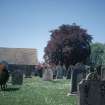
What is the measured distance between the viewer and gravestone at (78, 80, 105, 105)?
10594mm

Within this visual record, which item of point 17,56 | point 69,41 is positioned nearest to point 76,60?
point 69,41

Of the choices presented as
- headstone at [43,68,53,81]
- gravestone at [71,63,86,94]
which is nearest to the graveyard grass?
gravestone at [71,63,86,94]

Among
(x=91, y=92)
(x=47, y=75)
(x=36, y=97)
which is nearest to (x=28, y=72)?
(x=47, y=75)

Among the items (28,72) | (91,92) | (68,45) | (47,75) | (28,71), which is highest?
(68,45)

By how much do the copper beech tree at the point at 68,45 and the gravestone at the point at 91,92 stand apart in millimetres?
51184

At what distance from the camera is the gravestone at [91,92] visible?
34.8ft

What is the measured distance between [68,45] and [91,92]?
5285cm

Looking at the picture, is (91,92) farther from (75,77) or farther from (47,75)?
(47,75)

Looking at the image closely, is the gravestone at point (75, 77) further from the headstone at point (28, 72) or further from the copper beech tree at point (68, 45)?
the copper beech tree at point (68, 45)

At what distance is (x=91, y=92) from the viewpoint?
420 inches

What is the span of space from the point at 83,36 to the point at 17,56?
20.9 m

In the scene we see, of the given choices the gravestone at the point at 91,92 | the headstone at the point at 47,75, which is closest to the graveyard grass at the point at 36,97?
the gravestone at the point at 91,92

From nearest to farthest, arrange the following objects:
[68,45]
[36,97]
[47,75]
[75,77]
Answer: [36,97], [75,77], [47,75], [68,45]

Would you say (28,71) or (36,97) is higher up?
(28,71)
